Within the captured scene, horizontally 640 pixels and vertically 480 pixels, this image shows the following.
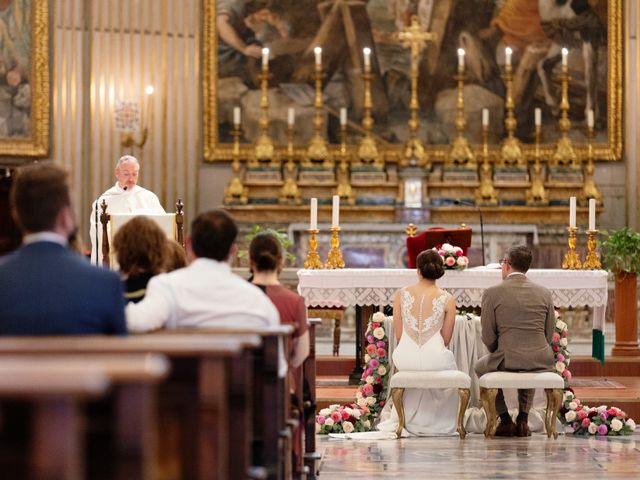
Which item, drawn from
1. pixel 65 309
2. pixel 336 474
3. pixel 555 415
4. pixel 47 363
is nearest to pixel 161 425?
pixel 65 309

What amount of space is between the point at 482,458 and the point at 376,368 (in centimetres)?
168

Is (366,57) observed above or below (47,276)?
above

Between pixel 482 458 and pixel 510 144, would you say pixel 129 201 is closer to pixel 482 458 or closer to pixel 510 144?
pixel 482 458

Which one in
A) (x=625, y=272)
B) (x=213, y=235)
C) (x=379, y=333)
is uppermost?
(x=213, y=235)

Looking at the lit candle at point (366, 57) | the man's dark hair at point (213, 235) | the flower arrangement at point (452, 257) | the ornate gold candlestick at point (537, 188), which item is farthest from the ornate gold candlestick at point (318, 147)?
the man's dark hair at point (213, 235)

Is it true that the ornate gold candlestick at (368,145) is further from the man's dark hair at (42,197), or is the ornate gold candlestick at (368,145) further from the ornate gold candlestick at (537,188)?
the man's dark hair at (42,197)

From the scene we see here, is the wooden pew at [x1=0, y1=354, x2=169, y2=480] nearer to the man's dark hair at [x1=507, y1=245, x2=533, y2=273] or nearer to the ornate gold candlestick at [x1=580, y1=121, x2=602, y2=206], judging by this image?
the man's dark hair at [x1=507, y1=245, x2=533, y2=273]

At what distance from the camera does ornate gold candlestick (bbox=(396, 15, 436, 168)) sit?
15.8 m

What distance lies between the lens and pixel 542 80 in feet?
54.2

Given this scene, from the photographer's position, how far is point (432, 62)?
16.5m

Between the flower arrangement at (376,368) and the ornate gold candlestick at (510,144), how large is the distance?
7.01 m

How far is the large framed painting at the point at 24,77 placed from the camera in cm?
1559

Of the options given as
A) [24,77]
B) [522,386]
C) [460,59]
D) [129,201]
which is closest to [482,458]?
[522,386]

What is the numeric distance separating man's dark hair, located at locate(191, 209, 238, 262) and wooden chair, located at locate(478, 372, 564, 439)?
12.9 ft
